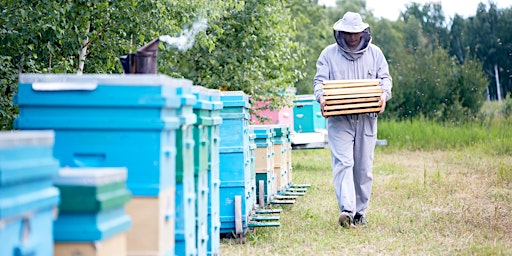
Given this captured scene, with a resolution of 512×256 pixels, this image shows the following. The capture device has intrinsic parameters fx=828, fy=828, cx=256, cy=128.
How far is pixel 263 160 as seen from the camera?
9.23m

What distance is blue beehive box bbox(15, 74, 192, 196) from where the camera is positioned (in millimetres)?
3965

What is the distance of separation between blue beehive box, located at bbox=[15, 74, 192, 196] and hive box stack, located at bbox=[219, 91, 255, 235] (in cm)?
278

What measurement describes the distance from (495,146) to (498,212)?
971 centimetres

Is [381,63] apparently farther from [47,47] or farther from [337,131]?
[47,47]

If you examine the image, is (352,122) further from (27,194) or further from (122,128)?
(27,194)

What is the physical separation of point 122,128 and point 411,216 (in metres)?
5.06

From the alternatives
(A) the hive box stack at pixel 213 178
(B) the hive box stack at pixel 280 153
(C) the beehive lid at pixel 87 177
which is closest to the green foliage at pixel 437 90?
(B) the hive box stack at pixel 280 153

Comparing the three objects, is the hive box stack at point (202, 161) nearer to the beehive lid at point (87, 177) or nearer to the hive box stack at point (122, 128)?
the hive box stack at point (122, 128)

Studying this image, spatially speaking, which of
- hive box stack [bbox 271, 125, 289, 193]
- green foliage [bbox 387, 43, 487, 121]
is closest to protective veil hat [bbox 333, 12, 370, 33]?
hive box stack [bbox 271, 125, 289, 193]

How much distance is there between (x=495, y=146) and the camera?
1788 cm

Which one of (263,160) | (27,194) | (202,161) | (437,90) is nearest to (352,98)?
(263,160)

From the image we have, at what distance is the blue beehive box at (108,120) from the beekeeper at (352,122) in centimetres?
383

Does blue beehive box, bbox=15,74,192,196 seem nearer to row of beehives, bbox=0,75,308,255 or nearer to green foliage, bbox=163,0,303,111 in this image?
row of beehives, bbox=0,75,308,255

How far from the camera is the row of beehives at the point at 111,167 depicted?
3.03 metres
